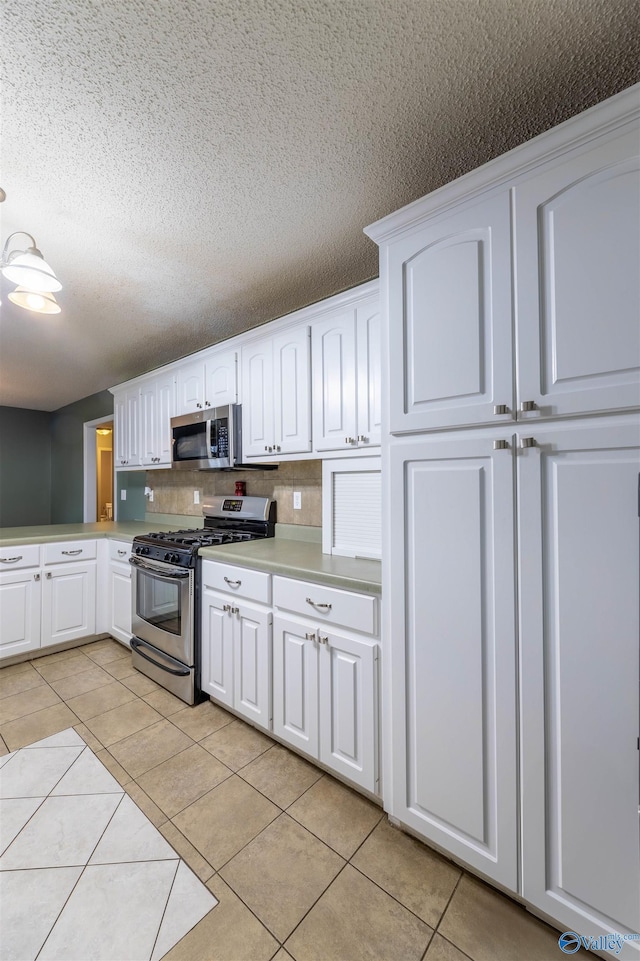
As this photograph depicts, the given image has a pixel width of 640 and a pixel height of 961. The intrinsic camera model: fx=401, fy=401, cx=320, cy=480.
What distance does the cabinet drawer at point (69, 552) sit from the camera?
9.95 feet

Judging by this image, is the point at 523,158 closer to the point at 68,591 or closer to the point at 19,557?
the point at 19,557

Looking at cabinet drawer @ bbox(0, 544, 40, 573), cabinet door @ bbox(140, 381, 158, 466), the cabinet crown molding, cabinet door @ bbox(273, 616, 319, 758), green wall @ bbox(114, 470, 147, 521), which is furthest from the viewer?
green wall @ bbox(114, 470, 147, 521)

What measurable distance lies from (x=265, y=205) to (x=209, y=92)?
1.60 ft

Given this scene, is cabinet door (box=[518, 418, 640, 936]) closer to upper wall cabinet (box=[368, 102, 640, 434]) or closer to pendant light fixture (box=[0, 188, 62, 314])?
upper wall cabinet (box=[368, 102, 640, 434])

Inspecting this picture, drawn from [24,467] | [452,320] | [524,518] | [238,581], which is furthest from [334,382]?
[24,467]

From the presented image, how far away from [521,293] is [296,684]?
5.71 feet

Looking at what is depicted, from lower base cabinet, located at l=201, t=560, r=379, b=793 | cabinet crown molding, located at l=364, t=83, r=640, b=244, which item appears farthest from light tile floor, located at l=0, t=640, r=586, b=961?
cabinet crown molding, located at l=364, t=83, r=640, b=244

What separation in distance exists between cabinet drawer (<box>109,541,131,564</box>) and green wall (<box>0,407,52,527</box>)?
11.9 ft

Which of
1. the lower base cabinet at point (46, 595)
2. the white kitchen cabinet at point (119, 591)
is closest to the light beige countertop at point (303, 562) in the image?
the white kitchen cabinet at point (119, 591)

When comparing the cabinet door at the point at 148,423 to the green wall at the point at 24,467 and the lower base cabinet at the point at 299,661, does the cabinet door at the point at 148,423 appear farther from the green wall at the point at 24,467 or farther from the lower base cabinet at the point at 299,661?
the green wall at the point at 24,467

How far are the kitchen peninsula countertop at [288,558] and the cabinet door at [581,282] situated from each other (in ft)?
2.97

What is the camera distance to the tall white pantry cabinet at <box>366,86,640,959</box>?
3.31 ft

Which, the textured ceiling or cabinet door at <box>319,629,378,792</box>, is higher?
the textured ceiling

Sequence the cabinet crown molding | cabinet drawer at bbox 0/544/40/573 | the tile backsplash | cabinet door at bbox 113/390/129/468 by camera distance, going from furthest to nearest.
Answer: cabinet door at bbox 113/390/129/468 → cabinet drawer at bbox 0/544/40/573 → the tile backsplash → the cabinet crown molding
